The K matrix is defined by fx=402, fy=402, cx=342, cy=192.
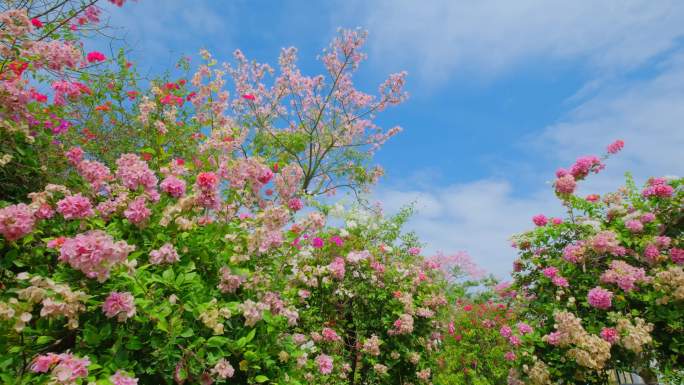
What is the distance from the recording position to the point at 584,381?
4.21m

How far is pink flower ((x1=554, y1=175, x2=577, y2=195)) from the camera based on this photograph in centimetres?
501

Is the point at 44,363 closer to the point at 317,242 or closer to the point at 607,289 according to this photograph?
the point at 317,242

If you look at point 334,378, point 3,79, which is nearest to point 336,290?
point 334,378

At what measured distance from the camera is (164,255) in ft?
7.54

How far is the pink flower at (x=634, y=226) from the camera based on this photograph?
4.34 meters

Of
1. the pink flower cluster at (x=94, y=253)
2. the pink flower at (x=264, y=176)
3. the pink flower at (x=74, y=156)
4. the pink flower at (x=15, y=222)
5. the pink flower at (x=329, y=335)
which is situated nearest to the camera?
the pink flower cluster at (x=94, y=253)

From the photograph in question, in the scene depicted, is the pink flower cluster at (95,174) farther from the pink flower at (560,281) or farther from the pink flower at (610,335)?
the pink flower at (610,335)

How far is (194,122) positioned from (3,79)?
10.4ft

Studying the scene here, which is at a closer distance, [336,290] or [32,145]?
[32,145]

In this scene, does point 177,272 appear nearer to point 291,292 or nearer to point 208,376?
point 208,376

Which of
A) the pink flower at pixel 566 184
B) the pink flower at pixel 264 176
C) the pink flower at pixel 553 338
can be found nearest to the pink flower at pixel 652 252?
the pink flower at pixel 566 184

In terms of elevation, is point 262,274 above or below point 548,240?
below

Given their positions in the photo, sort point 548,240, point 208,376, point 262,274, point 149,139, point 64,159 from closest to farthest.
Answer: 1. point 208,376
2. point 262,274
3. point 64,159
4. point 149,139
5. point 548,240

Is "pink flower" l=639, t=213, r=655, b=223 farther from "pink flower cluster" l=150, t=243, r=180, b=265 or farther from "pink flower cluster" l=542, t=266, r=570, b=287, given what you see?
"pink flower cluster" l=150, t=243, r=180, b=265
